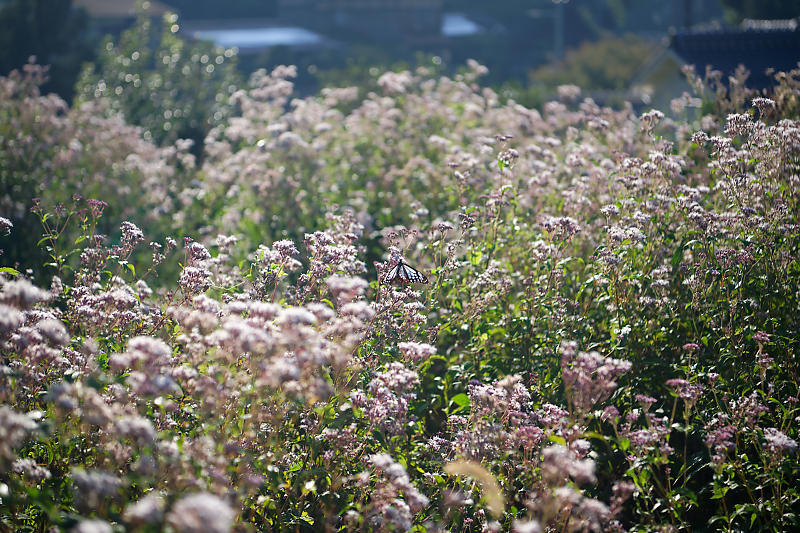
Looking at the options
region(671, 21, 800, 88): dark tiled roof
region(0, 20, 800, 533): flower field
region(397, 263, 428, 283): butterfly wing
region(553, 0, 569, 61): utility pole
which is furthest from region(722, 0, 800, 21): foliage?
region(397, 263, 428, 283): butterfly wing

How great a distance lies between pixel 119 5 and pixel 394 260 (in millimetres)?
30531

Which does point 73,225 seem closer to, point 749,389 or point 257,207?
point 257,207

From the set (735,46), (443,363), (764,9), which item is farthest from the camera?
(764,9)

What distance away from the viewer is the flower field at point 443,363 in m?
2.98

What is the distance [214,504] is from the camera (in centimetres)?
197

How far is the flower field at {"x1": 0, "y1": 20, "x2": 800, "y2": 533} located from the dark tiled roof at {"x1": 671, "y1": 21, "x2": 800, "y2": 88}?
5.69m

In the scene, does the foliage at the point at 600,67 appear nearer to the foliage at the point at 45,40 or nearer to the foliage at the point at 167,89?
the foliage at the point at 167,89

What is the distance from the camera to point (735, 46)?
1249 centimetres

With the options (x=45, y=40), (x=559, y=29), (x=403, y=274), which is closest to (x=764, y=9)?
(x=559, y=29)

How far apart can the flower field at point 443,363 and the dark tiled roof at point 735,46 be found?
5694mm

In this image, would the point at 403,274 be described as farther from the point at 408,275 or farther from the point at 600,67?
the point at 600,67

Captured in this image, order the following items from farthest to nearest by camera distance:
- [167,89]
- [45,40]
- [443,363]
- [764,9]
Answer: [764,9], [45,40], [167,89], [443,363]

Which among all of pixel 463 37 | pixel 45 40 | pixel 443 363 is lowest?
pixel 443 363

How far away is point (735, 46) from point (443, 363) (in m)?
10.2
